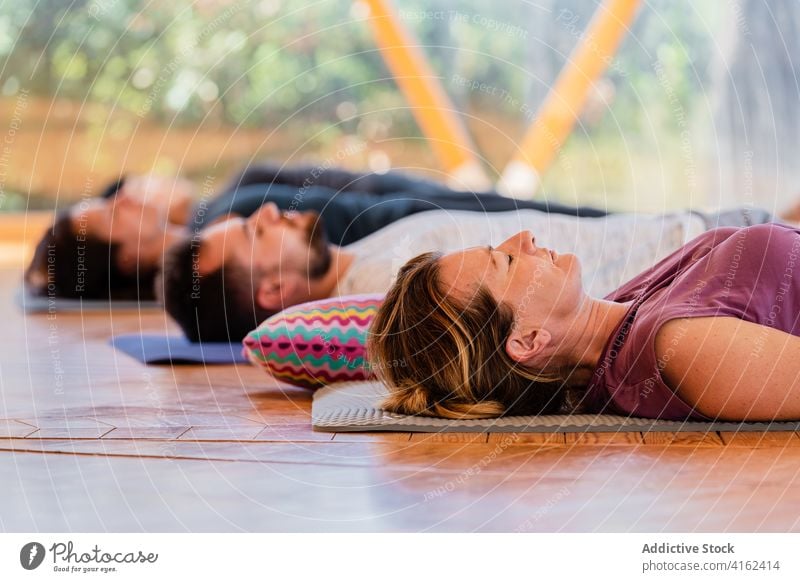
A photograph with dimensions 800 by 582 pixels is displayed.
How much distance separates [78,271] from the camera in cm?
306

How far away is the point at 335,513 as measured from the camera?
43.3 inches

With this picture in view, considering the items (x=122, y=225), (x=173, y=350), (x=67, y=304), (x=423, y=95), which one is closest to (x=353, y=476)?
(x=173, y=350)

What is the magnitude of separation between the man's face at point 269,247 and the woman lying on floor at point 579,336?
0.73 metres

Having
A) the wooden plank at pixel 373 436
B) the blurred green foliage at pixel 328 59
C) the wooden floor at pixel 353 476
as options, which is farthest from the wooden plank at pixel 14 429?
the blurred green foliage at pixel 328 59

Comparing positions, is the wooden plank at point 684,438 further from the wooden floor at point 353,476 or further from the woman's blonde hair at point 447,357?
the woman's blonde hair at point 447,357

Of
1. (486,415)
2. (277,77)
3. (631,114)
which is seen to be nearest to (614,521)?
(486,415)

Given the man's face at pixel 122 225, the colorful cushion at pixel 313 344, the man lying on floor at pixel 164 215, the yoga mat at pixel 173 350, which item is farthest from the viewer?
the man's face at pixel 122 225

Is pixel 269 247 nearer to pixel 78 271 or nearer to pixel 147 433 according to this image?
pixel 147 433

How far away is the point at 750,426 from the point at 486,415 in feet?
1.10

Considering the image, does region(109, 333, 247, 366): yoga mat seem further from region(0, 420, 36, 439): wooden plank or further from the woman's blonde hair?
the woman's blonde hair

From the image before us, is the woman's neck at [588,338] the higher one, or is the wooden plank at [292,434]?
the woman's neck at [588,338]

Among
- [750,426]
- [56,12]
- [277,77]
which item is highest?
[56,12]

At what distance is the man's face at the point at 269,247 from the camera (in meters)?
2.17
